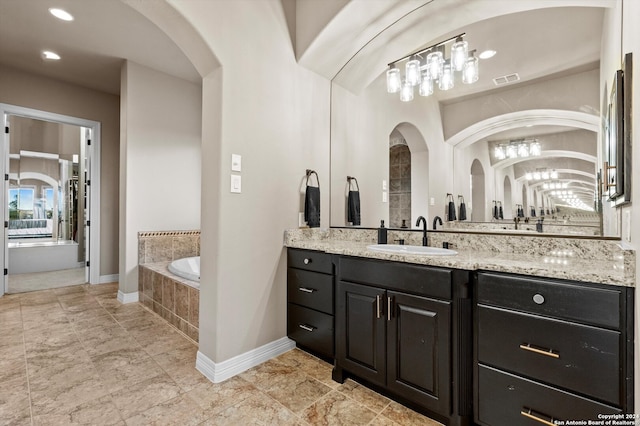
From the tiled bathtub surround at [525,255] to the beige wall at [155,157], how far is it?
2416 millimetres

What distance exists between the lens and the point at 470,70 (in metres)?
2.10

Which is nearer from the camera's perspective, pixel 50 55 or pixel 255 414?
pixel 255 414

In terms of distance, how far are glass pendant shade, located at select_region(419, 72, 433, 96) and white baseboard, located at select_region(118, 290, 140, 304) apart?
3739mm

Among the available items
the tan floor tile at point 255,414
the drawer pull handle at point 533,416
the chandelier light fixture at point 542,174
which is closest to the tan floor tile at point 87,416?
the tan floor tile at point 255,414

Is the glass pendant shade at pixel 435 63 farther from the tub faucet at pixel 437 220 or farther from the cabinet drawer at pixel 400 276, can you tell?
the cabinet drawer at pixel 400 276

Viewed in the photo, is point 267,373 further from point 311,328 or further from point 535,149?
point 535,149

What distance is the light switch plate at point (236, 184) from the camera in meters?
1.97

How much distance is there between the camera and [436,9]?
6.83ft

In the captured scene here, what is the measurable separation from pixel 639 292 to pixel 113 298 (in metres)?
4.52

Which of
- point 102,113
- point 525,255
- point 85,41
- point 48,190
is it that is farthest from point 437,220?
point 48,190

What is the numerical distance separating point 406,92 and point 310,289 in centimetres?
170

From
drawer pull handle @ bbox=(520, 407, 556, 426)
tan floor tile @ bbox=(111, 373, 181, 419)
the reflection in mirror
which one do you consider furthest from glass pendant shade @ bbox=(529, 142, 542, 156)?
the reflection in mirror

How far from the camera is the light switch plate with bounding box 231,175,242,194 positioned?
197 cm

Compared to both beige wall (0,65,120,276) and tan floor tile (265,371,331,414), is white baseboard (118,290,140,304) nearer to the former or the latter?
beige wall (0,65,120,276)
